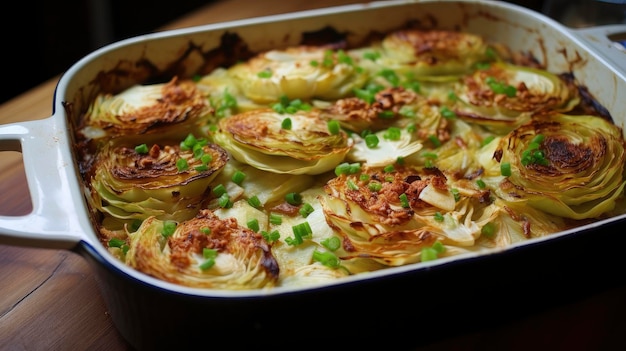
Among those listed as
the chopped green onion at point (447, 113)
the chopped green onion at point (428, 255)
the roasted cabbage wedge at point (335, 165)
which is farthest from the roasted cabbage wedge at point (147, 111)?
the chopped green onion at point (428, 255)

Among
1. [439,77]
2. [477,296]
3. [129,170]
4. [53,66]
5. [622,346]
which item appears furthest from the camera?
[53,66]

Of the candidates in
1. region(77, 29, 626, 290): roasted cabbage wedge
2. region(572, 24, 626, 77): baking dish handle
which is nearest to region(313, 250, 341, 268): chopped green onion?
region(77, 29, 626, 290): roasted cabbage wedge

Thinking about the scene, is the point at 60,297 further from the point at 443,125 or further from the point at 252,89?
the point at 443,125

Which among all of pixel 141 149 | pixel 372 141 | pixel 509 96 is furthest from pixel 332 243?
pixel 509 96

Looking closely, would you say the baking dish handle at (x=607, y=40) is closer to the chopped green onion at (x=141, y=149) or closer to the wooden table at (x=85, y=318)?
the wooden table at (x=85, y=318)

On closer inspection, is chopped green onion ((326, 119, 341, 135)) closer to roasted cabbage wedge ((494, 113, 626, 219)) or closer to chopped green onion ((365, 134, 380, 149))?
chopped green onion ((365, 134, 380, 149))

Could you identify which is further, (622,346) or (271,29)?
(271,29)

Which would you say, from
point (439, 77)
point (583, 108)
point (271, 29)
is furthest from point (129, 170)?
point (583, 108)
